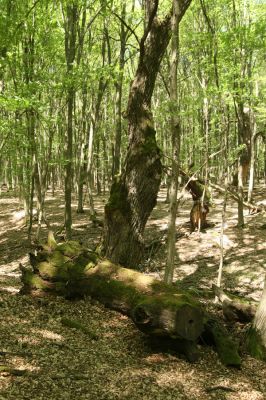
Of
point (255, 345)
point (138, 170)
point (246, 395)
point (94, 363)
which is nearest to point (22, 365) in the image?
point (94, 363)

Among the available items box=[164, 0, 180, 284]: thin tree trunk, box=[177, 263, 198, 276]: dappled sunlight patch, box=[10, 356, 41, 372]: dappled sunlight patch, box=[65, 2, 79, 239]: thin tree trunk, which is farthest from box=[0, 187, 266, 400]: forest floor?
box=[65, 2, 79, 239]: thin tree trunk

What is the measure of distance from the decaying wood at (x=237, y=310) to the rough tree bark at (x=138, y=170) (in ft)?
10.4

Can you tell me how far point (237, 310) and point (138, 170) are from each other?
14.2 feet

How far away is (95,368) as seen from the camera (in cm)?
566

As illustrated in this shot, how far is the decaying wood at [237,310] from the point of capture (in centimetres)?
800

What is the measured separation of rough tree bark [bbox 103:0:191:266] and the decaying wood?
3165 millimetres

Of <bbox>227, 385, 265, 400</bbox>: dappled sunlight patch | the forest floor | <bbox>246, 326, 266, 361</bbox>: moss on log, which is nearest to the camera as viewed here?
the forest floor

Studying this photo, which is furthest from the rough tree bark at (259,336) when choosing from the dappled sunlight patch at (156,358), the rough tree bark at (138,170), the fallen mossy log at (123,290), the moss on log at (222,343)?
the rough tree bark at (138,170)

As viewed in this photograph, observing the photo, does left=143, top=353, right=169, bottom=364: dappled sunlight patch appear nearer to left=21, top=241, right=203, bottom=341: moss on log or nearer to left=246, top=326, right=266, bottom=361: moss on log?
left=21, top=241, right=203, bottom=341: moss on log

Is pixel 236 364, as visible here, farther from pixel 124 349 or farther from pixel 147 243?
pixel 147 243

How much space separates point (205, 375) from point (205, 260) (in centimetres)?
856

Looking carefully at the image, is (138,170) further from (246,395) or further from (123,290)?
(246,395)

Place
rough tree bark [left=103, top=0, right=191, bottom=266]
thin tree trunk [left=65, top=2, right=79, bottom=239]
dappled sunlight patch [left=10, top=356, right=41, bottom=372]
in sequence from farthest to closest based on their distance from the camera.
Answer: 1. thin tree trunk [left=65, top=2, right=79, bottom=239]
2. rough tree bark [left=103, top=0, right=191, bottom=266]
3. dappled sunlight patch [left=10, top=356, right=41, bottom=372]

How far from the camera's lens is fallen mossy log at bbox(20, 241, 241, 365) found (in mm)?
6121
